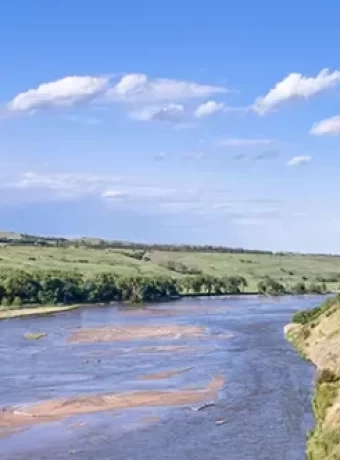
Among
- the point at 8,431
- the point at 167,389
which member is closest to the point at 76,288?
the point at 167,389

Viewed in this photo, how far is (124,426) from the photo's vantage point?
57.0m

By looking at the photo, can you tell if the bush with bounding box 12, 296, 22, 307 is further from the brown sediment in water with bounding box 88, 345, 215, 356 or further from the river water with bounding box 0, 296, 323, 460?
the brown sediment in water with bounding box 88, 345, 215, 356

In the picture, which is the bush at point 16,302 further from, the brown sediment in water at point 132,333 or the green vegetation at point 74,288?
the brown sediment in water at point 132,333

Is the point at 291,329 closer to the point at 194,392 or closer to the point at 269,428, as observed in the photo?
the point at 194,392

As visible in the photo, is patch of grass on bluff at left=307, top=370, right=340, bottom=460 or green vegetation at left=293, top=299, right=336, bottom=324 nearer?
patch of grass on bluff at left=307, top=370, right=340, bottom=460

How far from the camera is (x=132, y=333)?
379ft

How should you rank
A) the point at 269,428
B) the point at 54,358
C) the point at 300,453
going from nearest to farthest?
1. the point at 300,453
2. the point at 269,428
3. the point at 54,358

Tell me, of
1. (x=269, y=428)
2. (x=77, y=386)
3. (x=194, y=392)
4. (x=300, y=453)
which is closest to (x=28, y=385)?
(x=77, y=386)

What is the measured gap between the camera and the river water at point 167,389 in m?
51.2

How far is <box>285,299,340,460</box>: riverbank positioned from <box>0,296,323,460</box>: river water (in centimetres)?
145

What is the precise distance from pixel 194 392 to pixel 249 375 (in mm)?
9156

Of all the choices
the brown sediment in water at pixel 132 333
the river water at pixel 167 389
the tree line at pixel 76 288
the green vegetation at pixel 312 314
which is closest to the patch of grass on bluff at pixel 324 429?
the river water at pixel 167 389

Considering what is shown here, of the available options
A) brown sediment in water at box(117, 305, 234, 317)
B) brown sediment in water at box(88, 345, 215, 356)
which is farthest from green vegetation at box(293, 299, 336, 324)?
brown sediment in water at box(117, 305, 234, 317)

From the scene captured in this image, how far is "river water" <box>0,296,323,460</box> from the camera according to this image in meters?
51.2
